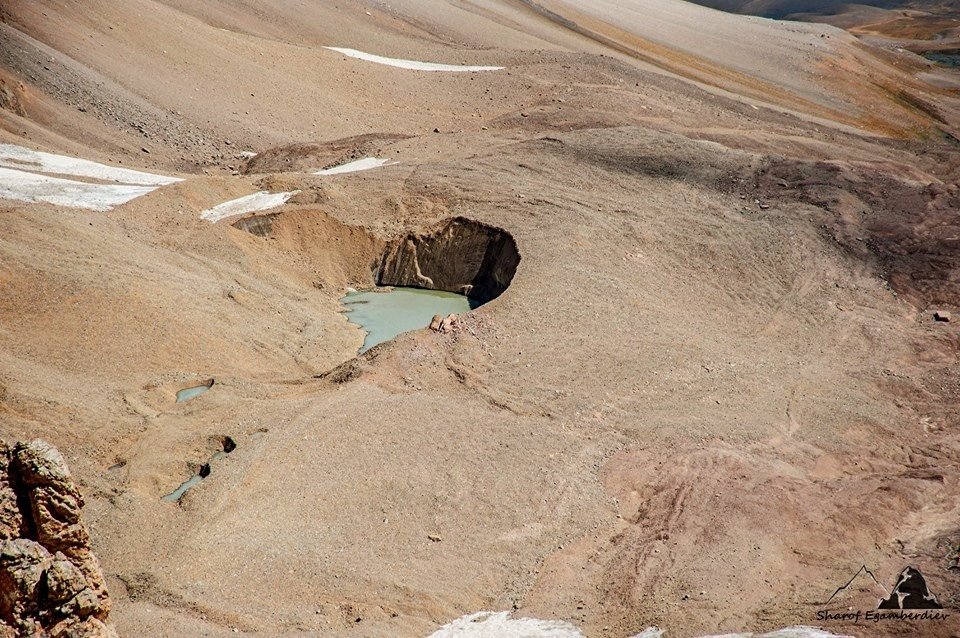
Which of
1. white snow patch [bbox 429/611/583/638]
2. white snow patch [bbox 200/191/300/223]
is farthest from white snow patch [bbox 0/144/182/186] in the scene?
white snow patch [bbox 429/611/583/638]

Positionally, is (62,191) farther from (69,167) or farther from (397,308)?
(397,308)

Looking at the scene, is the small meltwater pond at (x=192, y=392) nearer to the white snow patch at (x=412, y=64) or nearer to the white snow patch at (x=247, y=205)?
the white snow patch at (x=247, y=205)

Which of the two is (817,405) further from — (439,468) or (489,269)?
(489,269)

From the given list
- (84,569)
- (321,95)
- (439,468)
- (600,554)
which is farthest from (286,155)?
(84,569)

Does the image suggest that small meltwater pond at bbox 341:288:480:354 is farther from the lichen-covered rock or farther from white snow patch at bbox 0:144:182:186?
the lichen-covered rock

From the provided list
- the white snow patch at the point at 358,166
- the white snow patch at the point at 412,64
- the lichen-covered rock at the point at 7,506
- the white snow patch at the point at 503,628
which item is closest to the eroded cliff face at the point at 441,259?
the white snow patch at the point at 358,166

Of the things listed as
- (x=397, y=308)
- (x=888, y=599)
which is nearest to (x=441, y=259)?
(x=397, y=308)
